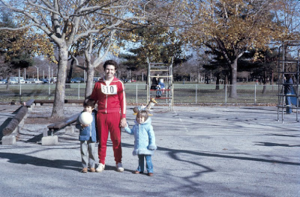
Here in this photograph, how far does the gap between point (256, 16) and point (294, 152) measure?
75.2 ft

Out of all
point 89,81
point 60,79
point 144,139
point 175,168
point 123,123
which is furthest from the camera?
point 89,81

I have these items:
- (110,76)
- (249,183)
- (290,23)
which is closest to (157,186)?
(249,183)

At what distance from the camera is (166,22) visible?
1344cm

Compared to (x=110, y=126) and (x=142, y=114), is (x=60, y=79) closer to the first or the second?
(x=110, y=126)

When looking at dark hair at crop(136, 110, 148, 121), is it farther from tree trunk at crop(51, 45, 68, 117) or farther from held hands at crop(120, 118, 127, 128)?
tree trunk at crop(51, 45, 68, 117)

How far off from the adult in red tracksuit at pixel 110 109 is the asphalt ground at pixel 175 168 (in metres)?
0.53

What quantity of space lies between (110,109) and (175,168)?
1.61 meters

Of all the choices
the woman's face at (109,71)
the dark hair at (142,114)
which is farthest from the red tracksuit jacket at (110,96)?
the dark hair at (142,114)

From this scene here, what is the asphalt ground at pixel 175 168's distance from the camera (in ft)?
17.3

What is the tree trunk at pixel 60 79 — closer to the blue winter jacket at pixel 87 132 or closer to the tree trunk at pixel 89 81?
the blue winter jacket at pixel 87 132

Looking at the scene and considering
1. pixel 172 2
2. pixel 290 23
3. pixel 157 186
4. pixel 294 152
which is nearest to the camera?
pixel 157 186

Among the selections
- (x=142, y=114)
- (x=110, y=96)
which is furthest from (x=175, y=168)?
(x=110, y=96)

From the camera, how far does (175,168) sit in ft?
21.7

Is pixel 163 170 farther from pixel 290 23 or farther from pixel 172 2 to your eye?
pixel 290 23
